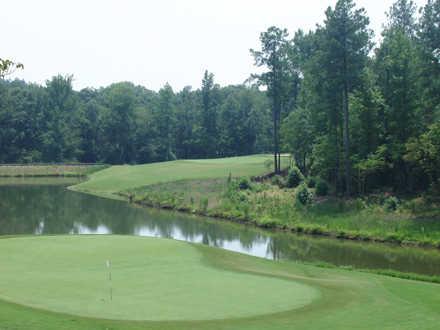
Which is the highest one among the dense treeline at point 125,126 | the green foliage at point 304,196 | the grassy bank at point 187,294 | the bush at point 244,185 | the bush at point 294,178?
the dense treeline at point 125,126

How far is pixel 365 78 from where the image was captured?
48344 mm

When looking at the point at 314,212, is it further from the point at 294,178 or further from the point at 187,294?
the point at 187,294

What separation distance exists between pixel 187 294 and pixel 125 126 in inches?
4446

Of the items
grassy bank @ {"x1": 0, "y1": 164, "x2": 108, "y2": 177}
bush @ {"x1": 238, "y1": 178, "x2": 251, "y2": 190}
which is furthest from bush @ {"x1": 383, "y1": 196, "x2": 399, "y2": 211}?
grassy bank @ {"x1": 0, "y1": 164, "x2": 108, "y2": 177}

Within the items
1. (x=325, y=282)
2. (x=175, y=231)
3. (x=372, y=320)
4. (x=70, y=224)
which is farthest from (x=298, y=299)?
(x=70, y=224)

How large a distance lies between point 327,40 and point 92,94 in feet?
389

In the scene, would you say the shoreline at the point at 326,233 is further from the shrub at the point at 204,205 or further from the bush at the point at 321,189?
the bush at the point at 321,189

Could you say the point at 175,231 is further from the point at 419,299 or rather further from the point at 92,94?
the point at 92,94

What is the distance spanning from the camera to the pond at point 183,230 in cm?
3341

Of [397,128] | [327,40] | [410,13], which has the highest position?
[410,13]

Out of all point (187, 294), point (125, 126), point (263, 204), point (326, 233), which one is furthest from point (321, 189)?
point (125, 126)

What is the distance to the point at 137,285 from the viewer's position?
19.2m

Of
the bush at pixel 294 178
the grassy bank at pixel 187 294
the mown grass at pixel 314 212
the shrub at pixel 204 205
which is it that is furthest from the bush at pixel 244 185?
the grassy bank at pixel 187 294

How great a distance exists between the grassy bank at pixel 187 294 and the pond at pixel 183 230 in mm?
7856
